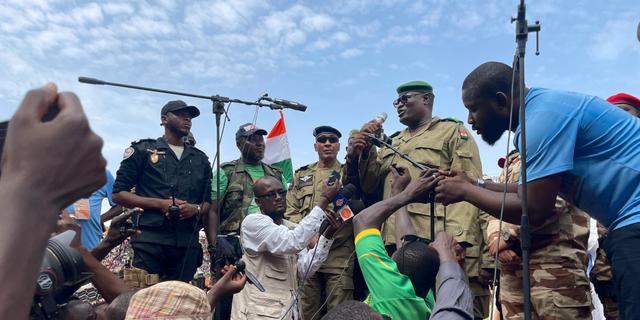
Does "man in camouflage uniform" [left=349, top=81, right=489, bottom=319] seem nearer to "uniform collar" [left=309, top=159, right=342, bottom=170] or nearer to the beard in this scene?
"uniform collar" [left=309, top=159, right=342, bottom=170]

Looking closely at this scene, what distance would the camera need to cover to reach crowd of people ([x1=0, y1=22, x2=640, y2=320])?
0.96 metres

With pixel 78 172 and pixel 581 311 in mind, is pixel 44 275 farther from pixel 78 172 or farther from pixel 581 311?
pixel 581 311

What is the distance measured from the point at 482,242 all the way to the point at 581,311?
5.40 ft

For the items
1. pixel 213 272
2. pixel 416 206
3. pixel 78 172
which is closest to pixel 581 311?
pixel 416 206

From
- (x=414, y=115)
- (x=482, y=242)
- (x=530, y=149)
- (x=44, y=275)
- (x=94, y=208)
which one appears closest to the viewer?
(x=44, y=275)

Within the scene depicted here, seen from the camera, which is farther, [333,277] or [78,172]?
[333,277]

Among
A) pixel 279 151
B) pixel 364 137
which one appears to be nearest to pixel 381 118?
pixel 364 137

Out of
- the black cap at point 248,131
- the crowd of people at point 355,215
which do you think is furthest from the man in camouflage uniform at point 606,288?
the black cap at point 248,131

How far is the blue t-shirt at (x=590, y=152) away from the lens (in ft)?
8.36

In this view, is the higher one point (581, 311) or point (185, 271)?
point (581, 311)

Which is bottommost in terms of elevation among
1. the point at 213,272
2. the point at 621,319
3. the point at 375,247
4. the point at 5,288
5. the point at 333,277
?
the point at 333,277

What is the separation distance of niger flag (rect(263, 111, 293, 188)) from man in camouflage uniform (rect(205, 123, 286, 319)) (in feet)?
2.88

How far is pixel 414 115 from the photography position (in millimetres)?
5539

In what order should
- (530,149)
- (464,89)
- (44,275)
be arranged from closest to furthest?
(44,275) → (530,149) → (464,89)
